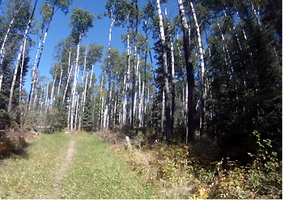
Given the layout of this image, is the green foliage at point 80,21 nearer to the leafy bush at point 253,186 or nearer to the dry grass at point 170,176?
the dry grass at point 170,176

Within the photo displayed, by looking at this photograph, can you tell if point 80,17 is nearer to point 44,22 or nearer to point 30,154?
point 44,22

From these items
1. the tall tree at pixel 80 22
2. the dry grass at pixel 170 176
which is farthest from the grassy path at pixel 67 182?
the tall tree at pixel 80 22

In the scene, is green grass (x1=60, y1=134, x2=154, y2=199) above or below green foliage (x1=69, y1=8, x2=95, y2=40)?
below

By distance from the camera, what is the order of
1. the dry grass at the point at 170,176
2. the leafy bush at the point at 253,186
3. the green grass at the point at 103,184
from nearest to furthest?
1. the leafy bush at the point at 253,186
2. the dry grass at the point at 170,176
3. the green grass at the point at 103,184

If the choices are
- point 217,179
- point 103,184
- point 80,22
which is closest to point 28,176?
point 103,184

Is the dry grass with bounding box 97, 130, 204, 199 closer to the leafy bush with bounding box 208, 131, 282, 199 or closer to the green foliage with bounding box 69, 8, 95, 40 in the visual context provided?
the leafy bush with bounding box 208, 131, 282, 199

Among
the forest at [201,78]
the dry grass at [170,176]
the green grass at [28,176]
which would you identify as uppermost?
the forest at [201,78]

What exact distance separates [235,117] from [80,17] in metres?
9.68

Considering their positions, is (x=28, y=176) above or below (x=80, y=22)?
below

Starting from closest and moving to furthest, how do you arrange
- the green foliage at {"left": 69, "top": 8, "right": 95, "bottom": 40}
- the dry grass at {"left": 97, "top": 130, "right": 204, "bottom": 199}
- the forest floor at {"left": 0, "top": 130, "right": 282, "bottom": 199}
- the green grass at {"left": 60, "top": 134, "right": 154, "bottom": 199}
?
Result: the forest floor at {"left": 0, "top": 130, "right": 282, "bottom": 199} → the dry grass at {"left": 97, "top": 130, "right": 204, "bottom": 199} → the green grass at {"left": 60, "top": 134, "right": 154, "bottom": 199} → the green foliage at {"left": 69, "top": 8, "right": 95, "bottom": 40}

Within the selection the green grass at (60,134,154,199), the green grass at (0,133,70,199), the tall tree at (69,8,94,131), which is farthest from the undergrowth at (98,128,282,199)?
the tall tree at (69,8,94,131)

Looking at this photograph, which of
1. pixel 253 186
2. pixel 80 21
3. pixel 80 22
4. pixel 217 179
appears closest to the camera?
pixel 253 186

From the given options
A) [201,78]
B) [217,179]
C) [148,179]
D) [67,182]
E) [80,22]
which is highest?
[80,22]

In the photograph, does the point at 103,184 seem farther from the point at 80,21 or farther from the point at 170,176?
the point at 80,21
